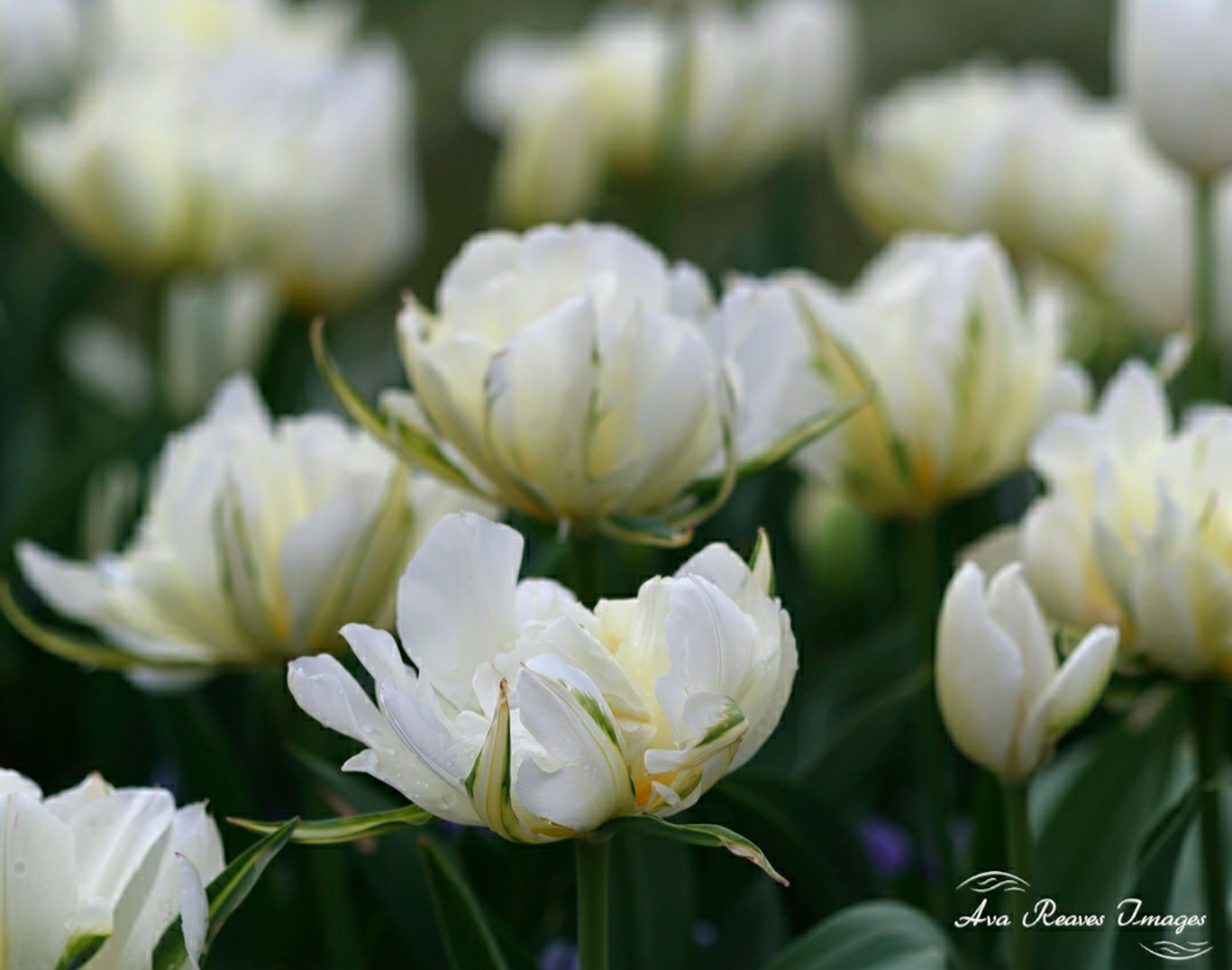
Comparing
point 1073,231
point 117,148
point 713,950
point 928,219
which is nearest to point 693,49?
point 928,219

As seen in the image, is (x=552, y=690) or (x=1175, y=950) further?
(x=1175, y=950)

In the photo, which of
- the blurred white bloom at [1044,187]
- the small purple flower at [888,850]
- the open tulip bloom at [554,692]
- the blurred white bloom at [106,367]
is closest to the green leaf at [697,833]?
the open tulip bloom at [554,692]

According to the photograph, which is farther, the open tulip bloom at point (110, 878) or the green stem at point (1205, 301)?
the green stem at point (1205, 301)

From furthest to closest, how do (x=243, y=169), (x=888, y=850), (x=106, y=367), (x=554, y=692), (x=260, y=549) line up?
1. (x=106, y=367)
2. (x=243, y=169)
3. (x=888, y=850)
4. (x=260, y=549)
5. (x=554, y=692)

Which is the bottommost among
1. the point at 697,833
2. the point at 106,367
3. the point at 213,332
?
the point at 106,367

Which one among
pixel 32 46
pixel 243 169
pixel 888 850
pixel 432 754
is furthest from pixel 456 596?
pixel 32 46

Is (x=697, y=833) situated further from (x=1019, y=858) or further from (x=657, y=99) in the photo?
(x=657, y=99)

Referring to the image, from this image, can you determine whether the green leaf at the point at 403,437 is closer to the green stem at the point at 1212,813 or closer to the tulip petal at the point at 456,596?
the tulip petal at the point at 456,596
